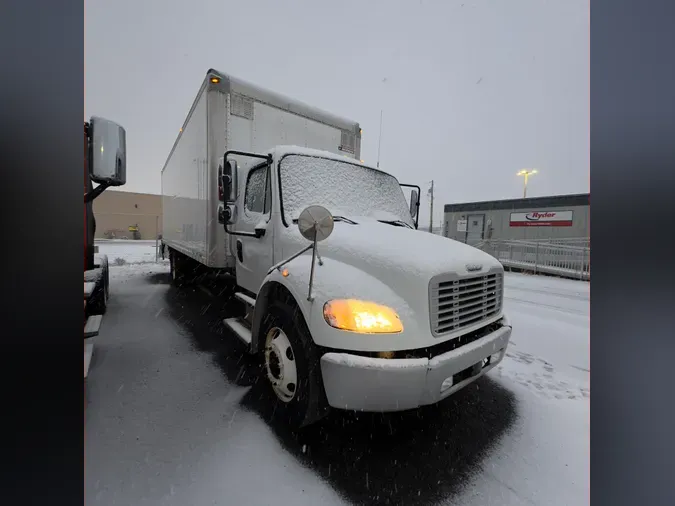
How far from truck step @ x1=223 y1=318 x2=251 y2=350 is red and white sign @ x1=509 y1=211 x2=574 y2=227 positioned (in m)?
20.9

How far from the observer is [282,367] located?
265 cm

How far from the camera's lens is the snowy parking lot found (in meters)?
1.97

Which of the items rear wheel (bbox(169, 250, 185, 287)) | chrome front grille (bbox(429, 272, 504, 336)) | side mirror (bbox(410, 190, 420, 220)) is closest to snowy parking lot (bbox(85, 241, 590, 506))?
chrome front grille (bbox(429, 272, 504, 336))

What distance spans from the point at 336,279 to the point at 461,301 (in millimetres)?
1020

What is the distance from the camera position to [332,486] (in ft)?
6.59

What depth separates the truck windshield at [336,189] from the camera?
3.46 metres

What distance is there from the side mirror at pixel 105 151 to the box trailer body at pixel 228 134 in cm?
203

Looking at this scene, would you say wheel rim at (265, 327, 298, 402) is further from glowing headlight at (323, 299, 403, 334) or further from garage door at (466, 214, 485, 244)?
garage door at (466, 214, 485, 244)

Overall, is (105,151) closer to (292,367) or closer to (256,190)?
(256,190)

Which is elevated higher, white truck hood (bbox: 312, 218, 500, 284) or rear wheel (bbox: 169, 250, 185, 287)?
white truck hood (bbox: 312, 218, 500, 284)

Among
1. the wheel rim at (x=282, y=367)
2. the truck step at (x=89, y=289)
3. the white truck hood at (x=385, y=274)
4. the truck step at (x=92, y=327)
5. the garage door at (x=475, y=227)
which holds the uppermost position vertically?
the garage door at (x=475, y=227)

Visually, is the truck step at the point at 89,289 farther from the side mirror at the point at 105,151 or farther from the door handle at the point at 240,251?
the side mirror at the point at 105,151

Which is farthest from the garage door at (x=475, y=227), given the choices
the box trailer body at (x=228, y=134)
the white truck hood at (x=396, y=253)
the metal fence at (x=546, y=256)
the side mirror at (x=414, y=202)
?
the white truck hood at (x=396, y=253)
